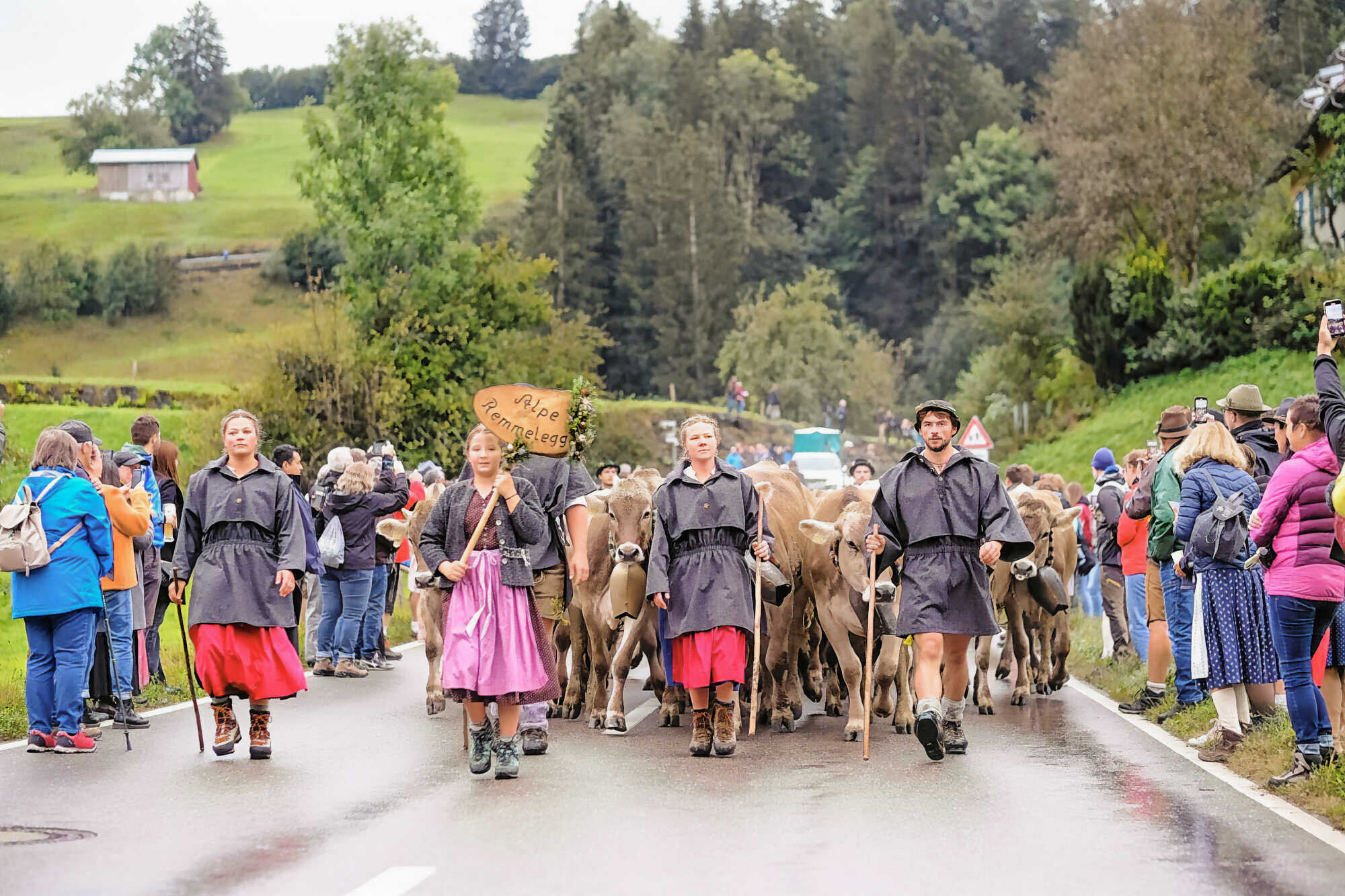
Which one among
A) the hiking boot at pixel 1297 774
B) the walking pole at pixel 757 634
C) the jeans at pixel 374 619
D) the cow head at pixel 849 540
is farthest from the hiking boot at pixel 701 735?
the jeans at pixel 374 619

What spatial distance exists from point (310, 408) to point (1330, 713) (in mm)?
39679

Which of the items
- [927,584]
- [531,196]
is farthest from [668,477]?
[531,196]

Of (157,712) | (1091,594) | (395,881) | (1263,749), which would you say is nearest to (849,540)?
(1263,749)

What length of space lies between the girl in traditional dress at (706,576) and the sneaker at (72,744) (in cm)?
375

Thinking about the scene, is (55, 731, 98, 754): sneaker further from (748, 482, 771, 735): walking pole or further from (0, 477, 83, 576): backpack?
(748, 482, 771, 735): walking pole

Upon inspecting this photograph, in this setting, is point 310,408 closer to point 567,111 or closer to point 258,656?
point 258,656

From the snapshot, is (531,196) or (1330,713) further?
(531,196)

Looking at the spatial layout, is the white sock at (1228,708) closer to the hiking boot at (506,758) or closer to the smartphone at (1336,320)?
the smartphone at (1336,320)

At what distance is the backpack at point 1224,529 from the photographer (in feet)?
36.2

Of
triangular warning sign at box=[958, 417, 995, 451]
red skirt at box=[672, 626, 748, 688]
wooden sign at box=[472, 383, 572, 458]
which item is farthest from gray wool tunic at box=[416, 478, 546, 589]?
triangular warning sign at box=[958, 417, 995, 451]

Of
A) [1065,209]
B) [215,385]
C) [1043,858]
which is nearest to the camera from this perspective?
[1043,858]

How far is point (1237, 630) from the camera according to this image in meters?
11.2

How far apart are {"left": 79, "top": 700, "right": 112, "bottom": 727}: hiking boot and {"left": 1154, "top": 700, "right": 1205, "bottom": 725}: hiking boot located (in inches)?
302

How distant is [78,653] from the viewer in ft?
38.1
